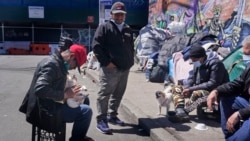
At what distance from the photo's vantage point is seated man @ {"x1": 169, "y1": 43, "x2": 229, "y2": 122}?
607 centimetres

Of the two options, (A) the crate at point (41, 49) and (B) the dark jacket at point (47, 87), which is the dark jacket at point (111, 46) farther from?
(A) the crate at point (41, 49)

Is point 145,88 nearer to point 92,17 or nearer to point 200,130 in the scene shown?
point 200,130

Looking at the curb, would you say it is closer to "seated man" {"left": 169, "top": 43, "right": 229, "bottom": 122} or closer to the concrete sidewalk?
the concrete sidewalk

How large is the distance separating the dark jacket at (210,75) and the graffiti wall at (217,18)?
4.20 meters

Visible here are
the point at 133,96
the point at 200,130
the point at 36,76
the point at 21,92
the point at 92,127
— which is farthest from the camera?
the point at 21,92

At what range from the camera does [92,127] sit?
256 inches

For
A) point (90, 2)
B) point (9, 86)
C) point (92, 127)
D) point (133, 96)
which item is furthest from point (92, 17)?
point (92, 127)

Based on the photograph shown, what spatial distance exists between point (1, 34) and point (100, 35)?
82.2 ft

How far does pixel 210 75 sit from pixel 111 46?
1630 millimetres

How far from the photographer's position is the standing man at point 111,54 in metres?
6.02

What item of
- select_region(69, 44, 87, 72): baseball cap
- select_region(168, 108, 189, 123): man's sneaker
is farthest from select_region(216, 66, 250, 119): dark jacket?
select_region(168, 108, 189, 123): man's sneaker

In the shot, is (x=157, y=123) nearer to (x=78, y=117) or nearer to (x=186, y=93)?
(x=186, y=93)

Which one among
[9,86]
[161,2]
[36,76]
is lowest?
[9,86]

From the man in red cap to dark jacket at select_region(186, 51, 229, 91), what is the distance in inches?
92.3
